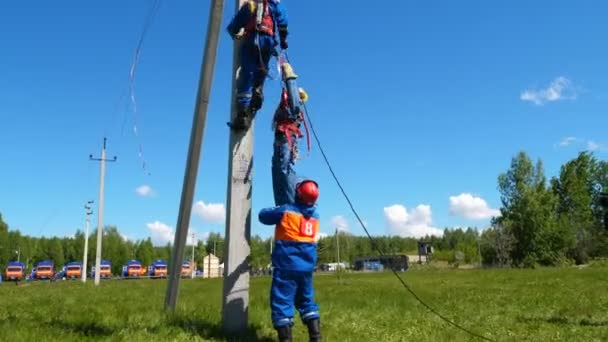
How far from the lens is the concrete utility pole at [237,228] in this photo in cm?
717

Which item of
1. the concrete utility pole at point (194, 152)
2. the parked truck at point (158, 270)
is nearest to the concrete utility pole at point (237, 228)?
the concrete utility pole at point (194, 152)

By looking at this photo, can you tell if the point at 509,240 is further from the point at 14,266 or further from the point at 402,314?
the point at 402,314

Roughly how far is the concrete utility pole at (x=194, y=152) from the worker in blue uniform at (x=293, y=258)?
2.85 metres

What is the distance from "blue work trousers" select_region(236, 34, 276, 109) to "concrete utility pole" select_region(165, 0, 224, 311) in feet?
2.19

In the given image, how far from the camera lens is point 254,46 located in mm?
7488

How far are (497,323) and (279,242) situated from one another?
511cm

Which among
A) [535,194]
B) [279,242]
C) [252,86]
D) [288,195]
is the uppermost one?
[535,194]

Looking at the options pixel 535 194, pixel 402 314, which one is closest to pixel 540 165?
pixel 535 194

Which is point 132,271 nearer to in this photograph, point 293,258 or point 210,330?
point 210,330

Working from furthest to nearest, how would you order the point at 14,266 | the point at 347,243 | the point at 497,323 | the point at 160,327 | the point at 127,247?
the point at 347,243, the point at 127,247, the point at 14,266, the point at 497,323, the point at 160,327

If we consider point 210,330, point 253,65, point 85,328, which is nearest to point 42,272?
point 85,328

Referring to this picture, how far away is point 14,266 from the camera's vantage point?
79.5 metres

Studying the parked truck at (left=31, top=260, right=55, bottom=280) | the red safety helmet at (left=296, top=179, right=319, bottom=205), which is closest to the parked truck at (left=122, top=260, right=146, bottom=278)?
the parked truck at (left=31, top=260, right=55, bottom=280)

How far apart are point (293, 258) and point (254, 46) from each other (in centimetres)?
296
